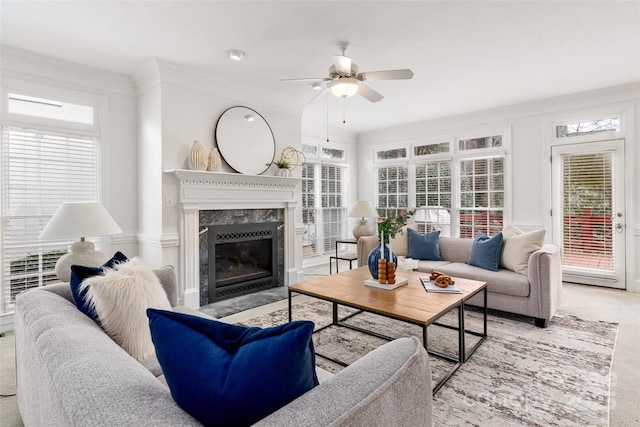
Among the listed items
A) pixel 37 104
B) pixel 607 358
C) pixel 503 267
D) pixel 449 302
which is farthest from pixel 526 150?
pixel 37 104

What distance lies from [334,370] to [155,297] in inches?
54.5

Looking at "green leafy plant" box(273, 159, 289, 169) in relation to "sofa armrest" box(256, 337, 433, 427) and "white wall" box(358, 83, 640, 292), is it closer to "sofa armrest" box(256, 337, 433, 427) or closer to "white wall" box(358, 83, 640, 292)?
"white wall" box(358, 83, 640, 292)

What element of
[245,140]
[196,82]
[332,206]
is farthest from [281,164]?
[332,206]

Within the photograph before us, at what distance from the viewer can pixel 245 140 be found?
4.18 meters

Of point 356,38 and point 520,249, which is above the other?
point 356,38

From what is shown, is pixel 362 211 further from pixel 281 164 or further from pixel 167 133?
pixel 167 133

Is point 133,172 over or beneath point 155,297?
over

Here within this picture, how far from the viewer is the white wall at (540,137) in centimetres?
423

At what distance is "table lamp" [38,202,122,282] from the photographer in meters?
2.31

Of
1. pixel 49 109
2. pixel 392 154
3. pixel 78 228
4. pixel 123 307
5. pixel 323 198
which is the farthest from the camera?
pixel 392 154

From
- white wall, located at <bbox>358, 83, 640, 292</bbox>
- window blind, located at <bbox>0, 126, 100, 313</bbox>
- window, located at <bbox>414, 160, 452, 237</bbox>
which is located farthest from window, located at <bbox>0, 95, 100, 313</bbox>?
white wall, located at <bbox>358, 83, 640, 292</bbox>

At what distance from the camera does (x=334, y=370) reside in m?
2.38

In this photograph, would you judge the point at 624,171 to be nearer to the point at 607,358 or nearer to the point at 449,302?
the point at 607,358

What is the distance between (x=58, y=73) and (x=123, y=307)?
10.5ft
